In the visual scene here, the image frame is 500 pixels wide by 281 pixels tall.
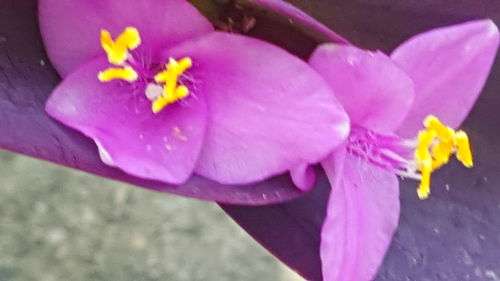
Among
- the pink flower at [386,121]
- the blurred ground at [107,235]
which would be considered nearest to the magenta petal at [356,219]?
the pink flower at [386,121]

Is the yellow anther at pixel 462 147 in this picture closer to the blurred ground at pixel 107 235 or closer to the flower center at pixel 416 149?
the flower center at pixel 416 149

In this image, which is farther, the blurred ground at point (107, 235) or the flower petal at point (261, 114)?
the blurred ground at point (107, 235)

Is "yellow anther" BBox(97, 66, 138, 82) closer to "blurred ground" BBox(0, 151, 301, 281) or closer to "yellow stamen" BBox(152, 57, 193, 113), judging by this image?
"yellow stamen" BBox(152, 57, 193, 113)

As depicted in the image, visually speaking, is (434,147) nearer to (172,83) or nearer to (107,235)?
(172,83)

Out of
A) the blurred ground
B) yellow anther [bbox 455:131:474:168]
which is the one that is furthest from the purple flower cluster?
the blurred ground

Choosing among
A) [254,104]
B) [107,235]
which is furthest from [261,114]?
[107,235]

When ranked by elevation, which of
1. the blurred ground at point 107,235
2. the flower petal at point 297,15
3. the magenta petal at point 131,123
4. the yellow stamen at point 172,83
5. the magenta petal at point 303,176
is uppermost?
the flower petal at point 297,15

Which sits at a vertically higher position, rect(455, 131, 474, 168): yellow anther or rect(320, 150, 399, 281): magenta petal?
rect(455, 131, 474, 168): yellow anther

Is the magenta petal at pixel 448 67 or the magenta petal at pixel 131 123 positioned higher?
the magenta petal at pixel 448 67
